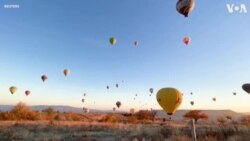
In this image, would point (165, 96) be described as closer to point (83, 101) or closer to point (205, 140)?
point (205, 140)

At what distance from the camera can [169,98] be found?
20.0m

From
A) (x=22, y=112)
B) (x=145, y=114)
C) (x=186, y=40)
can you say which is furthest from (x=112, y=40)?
(x=145, y=114)

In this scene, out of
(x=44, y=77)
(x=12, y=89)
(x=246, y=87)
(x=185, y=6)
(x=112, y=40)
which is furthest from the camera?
(x=12, y=89)

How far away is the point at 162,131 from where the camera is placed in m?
23.1

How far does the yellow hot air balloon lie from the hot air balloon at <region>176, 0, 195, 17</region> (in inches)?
240

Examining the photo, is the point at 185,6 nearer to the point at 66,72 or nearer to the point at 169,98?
the point at 169,98

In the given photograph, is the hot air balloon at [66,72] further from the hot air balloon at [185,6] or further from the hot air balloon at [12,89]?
the hot air balloon at [185,6]

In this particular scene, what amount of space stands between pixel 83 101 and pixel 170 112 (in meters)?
64.3

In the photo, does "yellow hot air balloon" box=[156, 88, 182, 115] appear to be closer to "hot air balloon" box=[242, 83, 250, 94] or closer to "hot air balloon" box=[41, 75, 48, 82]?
"hot air balloon" box=[242, 83, 250, 94]

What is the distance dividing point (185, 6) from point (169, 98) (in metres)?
7.04

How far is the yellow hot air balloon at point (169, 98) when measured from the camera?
19.9 m

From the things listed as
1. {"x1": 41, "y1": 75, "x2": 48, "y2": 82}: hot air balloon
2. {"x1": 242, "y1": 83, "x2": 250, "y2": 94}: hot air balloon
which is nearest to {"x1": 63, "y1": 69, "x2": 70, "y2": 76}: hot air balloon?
{"x1": 41, "y1": 75, "x2": 48, "y2": 82}: hot air balloon

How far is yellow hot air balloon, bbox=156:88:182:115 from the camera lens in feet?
65.3

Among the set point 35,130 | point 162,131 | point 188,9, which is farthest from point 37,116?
point 188,9
